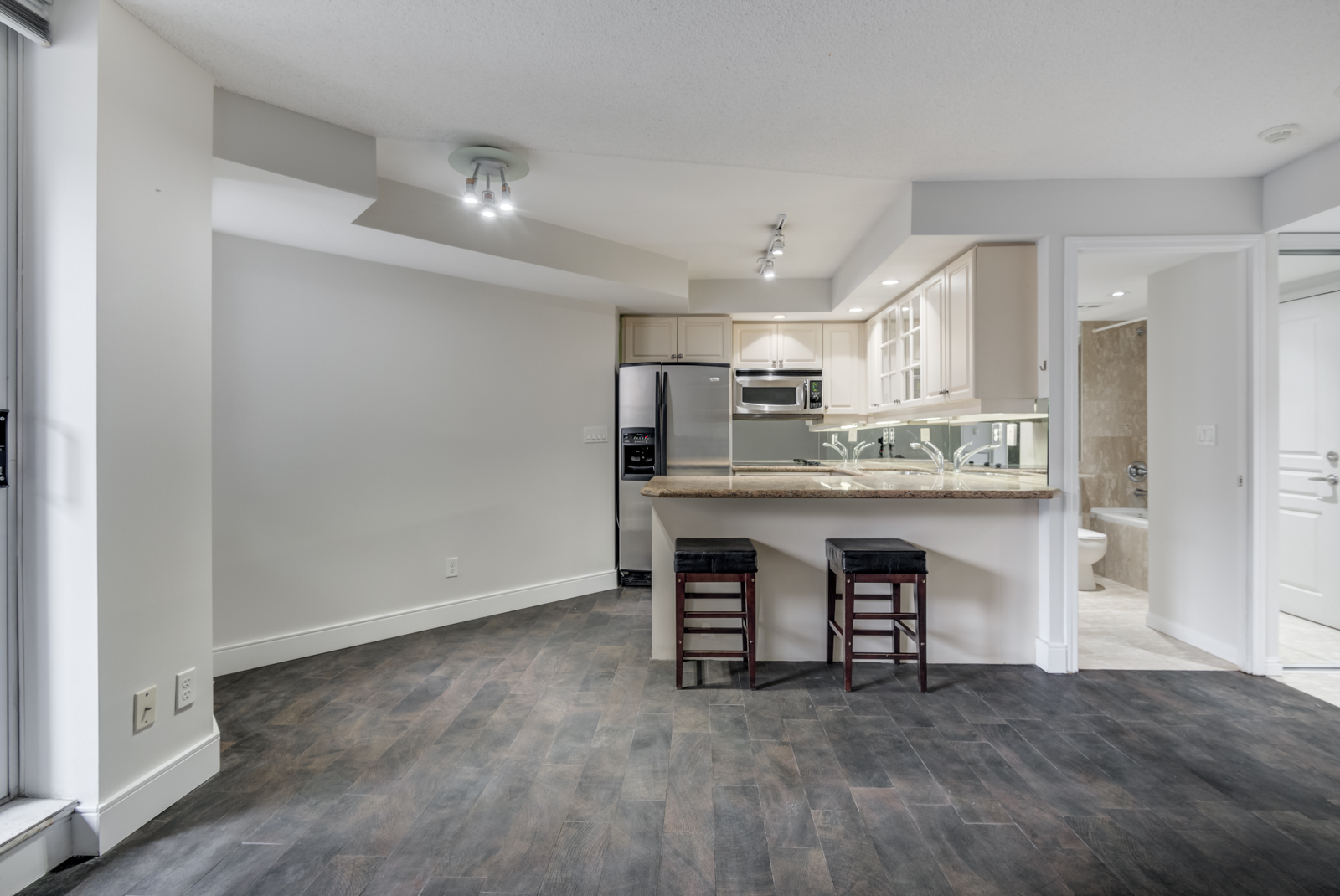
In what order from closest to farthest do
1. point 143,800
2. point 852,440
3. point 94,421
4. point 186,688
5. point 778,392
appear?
point 94,421
point 143,800
point 186,688
point 778,392
point 852,440

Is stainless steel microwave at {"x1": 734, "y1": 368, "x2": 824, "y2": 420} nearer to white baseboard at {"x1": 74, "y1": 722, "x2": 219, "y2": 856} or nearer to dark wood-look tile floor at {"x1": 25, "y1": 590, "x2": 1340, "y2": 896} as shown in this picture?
dark wood-look tile floor at {"x1": 25, "y1": 590, "x2": 1340, "y2": 896}

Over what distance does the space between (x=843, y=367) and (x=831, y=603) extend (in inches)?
107

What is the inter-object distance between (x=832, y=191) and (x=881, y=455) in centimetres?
314

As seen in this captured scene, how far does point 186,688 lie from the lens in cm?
184

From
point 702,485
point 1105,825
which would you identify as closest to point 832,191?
point 702,485

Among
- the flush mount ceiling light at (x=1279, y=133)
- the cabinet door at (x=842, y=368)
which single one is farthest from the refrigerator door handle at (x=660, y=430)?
the flush mount ceiling light at (x=1279, y=133)

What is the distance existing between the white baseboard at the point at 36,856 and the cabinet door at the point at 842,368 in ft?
15.6

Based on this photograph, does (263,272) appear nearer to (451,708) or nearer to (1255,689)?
(451,708)

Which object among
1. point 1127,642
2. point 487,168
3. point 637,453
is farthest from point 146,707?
point 1127,642

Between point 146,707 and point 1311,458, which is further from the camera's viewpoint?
point 1311,458

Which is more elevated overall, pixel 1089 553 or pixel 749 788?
pixel 1089 553

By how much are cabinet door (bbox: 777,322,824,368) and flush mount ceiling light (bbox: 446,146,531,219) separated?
2.91 meters

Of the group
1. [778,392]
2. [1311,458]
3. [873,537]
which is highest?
[778,392]

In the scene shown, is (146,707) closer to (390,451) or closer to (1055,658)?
(390,451)
